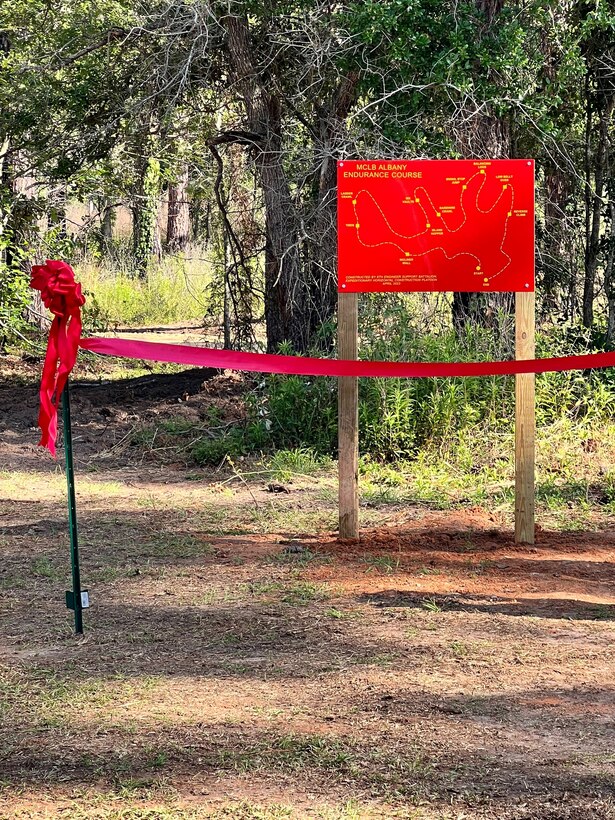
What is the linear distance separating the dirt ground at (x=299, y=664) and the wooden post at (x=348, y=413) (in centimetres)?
27

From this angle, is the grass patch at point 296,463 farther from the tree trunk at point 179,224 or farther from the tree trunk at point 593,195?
the tree trunk at point 179,224

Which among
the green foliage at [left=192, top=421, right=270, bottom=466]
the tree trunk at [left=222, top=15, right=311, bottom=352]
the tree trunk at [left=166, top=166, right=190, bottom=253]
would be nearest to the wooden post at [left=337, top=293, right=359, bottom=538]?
the green foliage at [left=192, top=421, right=270, bottom=466]

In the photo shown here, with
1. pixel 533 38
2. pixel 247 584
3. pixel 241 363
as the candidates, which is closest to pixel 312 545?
pixel 247 584

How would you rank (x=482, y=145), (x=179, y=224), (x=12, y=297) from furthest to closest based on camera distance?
(x=179, y=224)
(x=12, y=297)
(x=482, y=145)

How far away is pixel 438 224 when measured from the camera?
22.1 ft

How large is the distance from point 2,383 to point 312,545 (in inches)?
291

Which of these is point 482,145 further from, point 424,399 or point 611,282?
point 424,399

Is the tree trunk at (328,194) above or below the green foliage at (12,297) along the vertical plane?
above

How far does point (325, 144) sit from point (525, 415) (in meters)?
4.10

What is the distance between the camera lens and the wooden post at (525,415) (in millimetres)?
6672

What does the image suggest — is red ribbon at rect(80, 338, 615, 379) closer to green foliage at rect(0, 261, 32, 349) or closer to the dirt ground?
the dirt ground

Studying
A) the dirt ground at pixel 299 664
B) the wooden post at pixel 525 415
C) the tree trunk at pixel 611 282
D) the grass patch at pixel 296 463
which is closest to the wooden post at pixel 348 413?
the dirt ground at pixel 299 664

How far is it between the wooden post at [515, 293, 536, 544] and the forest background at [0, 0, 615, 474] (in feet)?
6.72

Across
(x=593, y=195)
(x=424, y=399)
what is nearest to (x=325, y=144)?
(x=424, y=399)
